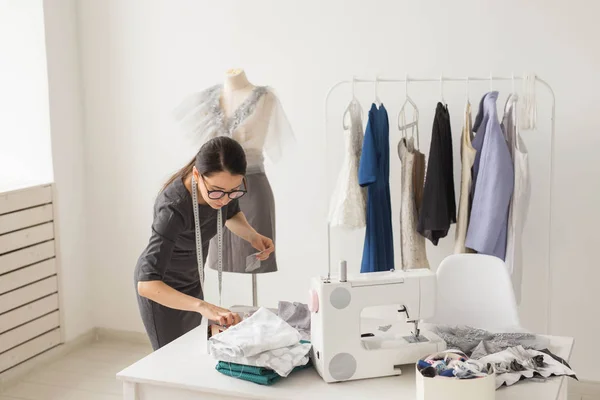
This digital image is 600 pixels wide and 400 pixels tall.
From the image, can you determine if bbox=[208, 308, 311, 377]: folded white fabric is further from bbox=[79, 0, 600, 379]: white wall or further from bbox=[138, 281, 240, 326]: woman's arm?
bbox=[79, 0, 600, 379]: white wall

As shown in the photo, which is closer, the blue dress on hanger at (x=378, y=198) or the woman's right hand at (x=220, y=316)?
the woman's right hand at (x=220, y=316)

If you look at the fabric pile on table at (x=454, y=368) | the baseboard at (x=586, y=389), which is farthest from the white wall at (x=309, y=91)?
the fabric pile on table at (x=454, y=368)

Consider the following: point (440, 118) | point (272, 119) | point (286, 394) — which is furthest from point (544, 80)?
point (286, 394)

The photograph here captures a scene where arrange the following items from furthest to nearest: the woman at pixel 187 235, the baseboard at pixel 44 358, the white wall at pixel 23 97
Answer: the white wall at pixel 23 97, the baseboard at pixel 44 358, the woman at pixel 187 235

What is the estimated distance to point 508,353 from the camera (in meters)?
2.10

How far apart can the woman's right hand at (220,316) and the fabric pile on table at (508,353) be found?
66 cm

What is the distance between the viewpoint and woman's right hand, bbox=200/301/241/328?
224cm

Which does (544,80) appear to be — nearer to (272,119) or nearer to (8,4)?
(272,119)

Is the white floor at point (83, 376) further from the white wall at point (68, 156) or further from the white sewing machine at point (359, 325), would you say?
the white sewing machine at point (359, 325)

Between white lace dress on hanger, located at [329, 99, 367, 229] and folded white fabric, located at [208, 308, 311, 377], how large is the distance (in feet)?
4.44

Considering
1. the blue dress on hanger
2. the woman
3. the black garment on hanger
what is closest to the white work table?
the woman

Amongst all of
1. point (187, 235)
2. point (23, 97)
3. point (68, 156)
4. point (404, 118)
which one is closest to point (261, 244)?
point (187, 235)

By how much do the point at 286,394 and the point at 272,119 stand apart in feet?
5.88

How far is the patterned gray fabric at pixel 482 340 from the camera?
2193 millimetres
